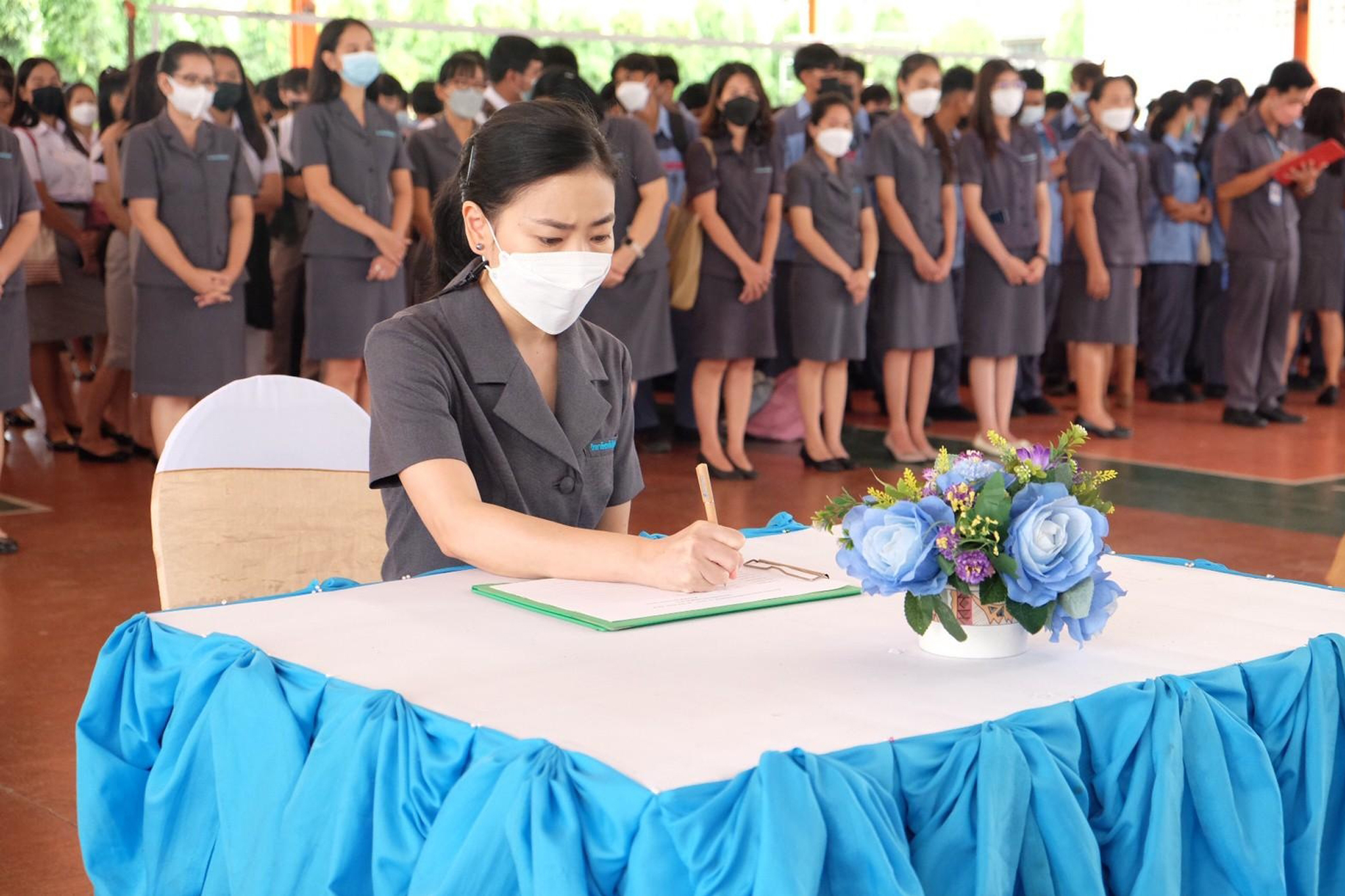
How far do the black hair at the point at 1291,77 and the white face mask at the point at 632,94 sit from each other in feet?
9.89

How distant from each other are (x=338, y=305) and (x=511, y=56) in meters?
1.23

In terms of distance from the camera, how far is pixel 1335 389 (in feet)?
28.1

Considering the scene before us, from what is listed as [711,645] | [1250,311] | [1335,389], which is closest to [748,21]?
[1250,311]

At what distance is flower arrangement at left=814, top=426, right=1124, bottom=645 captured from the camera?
1.40 meters

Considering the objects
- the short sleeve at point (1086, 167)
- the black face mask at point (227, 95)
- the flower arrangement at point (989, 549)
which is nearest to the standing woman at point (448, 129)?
the black face mask at point (227, 95)

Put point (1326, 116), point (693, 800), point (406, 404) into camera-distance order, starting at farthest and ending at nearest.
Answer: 1. point (1326, 116)
2. point (406, 404)
3. point (693, 800)

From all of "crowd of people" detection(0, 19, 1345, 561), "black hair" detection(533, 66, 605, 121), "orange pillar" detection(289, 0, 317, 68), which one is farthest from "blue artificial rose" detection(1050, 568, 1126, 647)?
"orange pillar" detection(289, 0, 317, 68)

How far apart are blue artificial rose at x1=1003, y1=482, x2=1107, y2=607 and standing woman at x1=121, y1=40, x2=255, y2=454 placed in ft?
15.0

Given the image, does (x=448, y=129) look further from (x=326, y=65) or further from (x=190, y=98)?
(x=190, y=98)

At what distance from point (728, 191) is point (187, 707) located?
492 cm

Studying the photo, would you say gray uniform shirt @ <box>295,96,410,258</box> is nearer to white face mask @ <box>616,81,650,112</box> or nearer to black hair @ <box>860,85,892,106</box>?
white face mask @ <box>616,81,650,112</box>

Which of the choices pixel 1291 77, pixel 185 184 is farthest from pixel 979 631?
pixel 1291 77

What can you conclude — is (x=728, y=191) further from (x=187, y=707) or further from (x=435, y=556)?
(x=187, y=707)

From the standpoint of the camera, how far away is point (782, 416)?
23.5 ft
